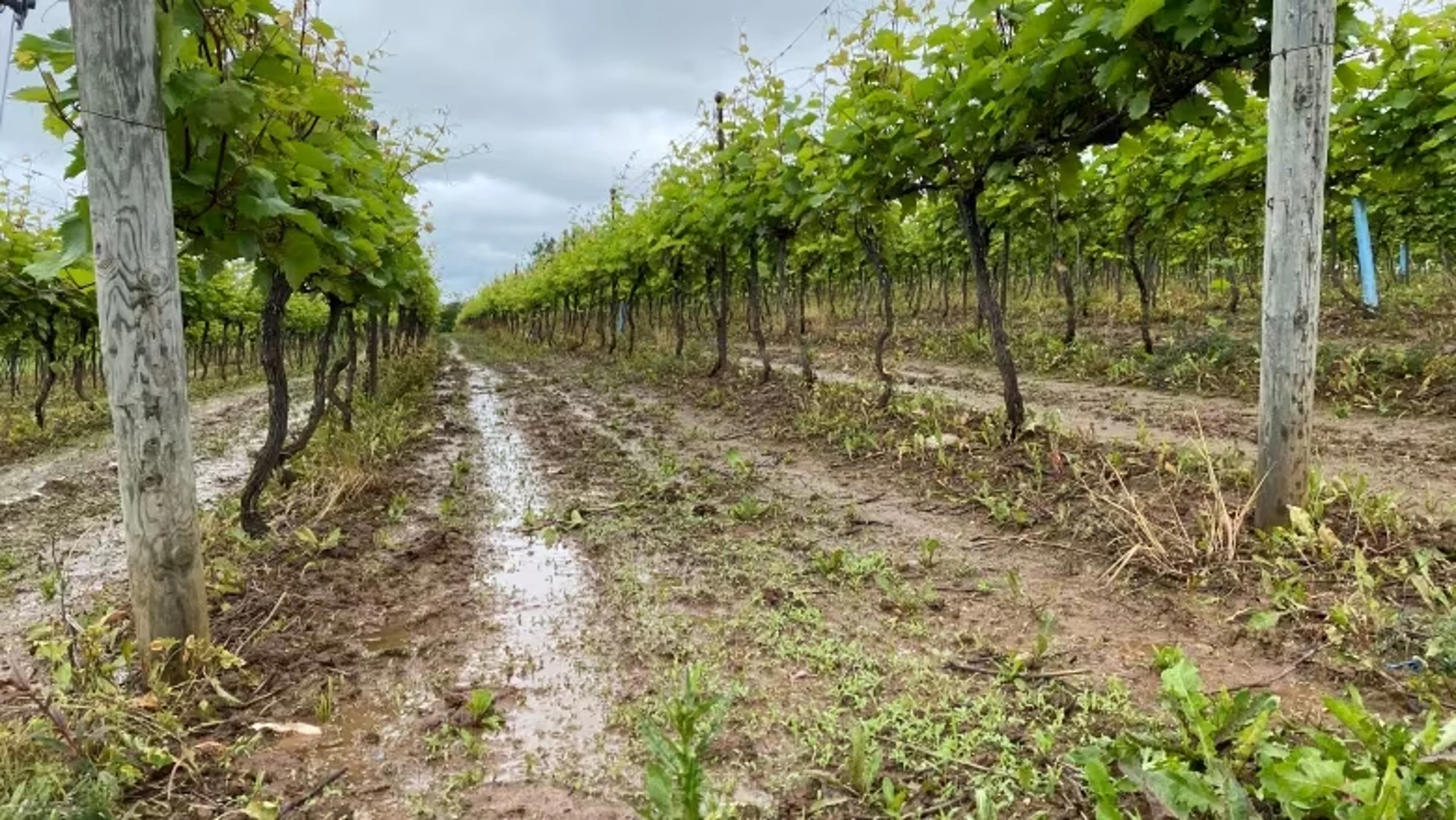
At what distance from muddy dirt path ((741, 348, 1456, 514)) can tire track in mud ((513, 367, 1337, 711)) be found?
1268mm

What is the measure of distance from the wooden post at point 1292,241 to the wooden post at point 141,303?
4793mm

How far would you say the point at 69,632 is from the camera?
3.10 m

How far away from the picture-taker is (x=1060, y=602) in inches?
147

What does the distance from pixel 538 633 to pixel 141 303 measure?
2.14 metres

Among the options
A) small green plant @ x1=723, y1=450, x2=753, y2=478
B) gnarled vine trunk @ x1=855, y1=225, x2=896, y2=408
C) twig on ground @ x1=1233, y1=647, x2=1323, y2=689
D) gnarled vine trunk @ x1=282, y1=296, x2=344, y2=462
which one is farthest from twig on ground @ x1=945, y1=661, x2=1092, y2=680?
gnarled vine trunk @ x1=855, y1=225, x2=896, y2=408

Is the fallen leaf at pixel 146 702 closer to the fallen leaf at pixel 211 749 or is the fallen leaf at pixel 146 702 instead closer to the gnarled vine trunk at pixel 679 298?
the fallen leaf at pixel 211 749

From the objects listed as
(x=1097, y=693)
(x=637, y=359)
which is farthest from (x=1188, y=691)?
(x=637, y=359)

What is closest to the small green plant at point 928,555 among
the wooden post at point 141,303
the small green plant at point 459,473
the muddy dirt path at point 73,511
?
the wooden post at point 141,303

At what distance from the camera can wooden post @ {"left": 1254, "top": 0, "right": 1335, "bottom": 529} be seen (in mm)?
3676

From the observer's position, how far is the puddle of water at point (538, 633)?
2.81 m

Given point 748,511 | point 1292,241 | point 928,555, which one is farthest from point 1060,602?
point 748,511

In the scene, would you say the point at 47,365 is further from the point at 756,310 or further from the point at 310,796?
the point at 310,796

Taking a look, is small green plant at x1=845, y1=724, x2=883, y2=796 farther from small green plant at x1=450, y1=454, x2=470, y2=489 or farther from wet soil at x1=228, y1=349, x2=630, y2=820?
small green plant at x1=450, y1=454, x2=470, y2=489

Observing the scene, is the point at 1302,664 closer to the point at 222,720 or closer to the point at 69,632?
the point at 222,720
